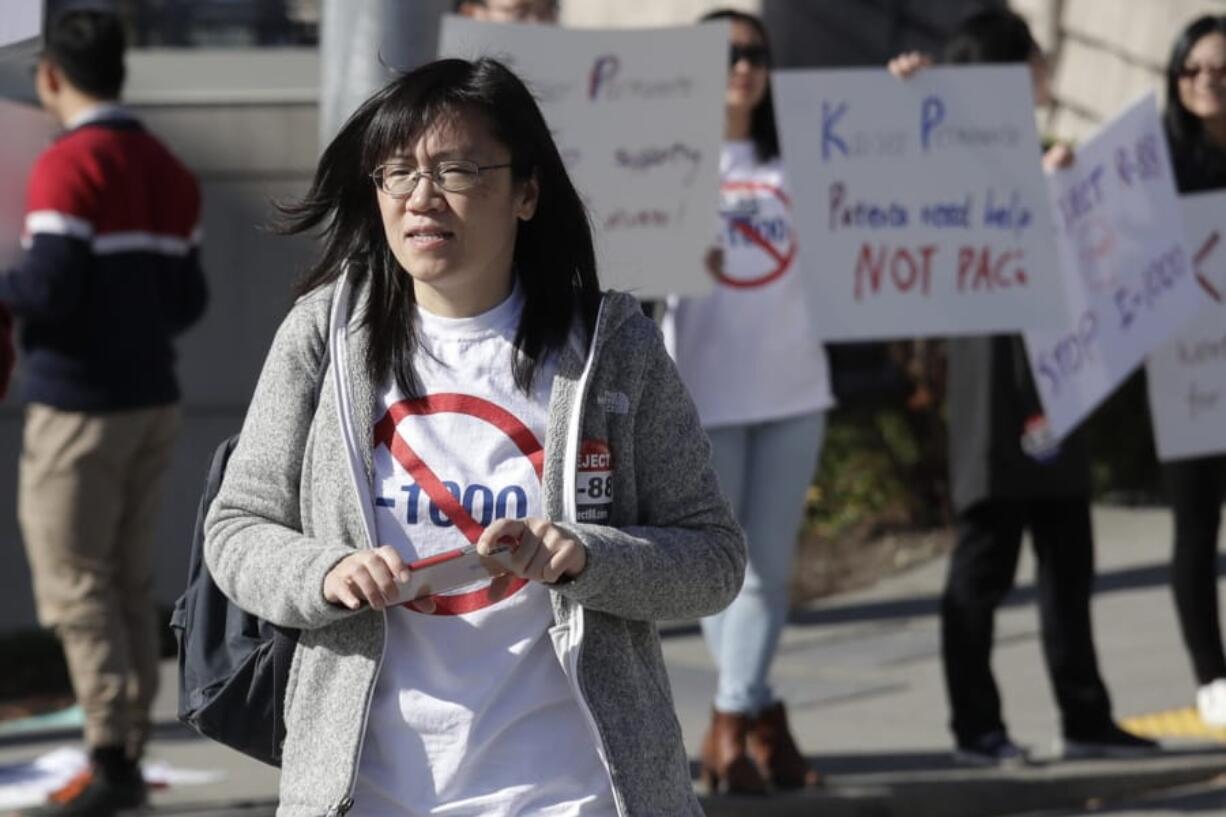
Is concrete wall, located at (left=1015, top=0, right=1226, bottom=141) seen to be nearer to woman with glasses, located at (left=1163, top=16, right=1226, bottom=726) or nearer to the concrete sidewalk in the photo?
the concrete sidewalk

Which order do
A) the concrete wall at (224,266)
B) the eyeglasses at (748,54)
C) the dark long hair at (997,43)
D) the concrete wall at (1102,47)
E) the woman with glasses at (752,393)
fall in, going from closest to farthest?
the woman with glasses at (752,393) < the eyeglasses at (748,54) < the dark long hair at (997,43) < the concrete wall at (224,266) < the concrete wall at (1102,47)

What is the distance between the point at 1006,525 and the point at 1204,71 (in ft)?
4.56

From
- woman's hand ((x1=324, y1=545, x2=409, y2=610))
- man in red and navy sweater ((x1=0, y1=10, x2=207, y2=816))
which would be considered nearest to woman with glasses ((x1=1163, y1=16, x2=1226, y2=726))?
man in red and navy sweater ((x1=0, y1=10, x2=207, y2=816))

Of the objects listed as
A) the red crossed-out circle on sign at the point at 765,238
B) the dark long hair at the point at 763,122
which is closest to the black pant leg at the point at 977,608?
the red crossed-out circle on sign at the point at 765,238

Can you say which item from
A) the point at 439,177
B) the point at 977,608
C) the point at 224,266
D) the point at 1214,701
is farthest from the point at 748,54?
the point at 439,177

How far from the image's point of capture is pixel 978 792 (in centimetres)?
660

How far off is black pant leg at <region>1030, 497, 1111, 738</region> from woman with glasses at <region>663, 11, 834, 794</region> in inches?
32.5

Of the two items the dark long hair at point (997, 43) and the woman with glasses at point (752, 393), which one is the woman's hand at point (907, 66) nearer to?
the dark long hair at point (997, 43)

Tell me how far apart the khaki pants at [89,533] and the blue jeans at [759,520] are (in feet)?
4.81

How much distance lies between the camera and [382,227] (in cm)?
330

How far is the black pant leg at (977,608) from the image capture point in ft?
22.1

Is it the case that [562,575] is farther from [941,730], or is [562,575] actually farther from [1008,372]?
[941,730]

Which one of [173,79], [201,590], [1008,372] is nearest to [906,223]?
[1008,372]

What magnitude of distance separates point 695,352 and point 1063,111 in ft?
22.8
